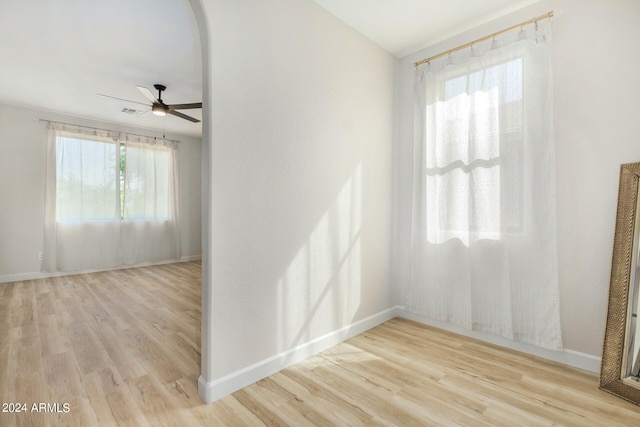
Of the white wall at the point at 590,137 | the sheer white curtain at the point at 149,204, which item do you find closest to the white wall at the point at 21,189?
the sheer white curtain at the point at 149,204

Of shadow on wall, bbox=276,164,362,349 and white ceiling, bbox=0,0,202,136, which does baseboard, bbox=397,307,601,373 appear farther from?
white ceiling, bbox=0,0,202,136

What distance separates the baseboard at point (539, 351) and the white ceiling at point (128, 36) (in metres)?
2.57

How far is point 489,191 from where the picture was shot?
7.66 ft

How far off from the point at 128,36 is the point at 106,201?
3.48 meters

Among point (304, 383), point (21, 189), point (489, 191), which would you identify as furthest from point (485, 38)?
point (21, 189)

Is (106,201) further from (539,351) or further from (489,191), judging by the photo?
(539,351)

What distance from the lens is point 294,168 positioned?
2090mm

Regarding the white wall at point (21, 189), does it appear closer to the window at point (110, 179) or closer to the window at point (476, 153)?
the window at point (110, 179)

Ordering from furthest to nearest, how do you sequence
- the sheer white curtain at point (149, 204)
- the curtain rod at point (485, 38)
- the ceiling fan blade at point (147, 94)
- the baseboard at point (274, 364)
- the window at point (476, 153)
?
1. the sheer white curtain at point (149, 204)
2. the ceiling fan blade at point (147, 94)
3. the window at point (476, 153)
4. the curtain rod at point (485, 38)
5. the baseboard at point (274, 364)

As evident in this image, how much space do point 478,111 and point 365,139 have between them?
0.93 meters

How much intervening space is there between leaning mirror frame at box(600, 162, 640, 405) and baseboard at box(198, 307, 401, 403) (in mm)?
1590

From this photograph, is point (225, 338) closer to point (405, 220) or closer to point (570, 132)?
point (405, 220)

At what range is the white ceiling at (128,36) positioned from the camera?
2.25 meters

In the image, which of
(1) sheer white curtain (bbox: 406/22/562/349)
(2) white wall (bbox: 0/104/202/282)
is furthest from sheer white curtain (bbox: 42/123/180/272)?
(1) sheer white curtain (bbox: 406/22/562/349)
